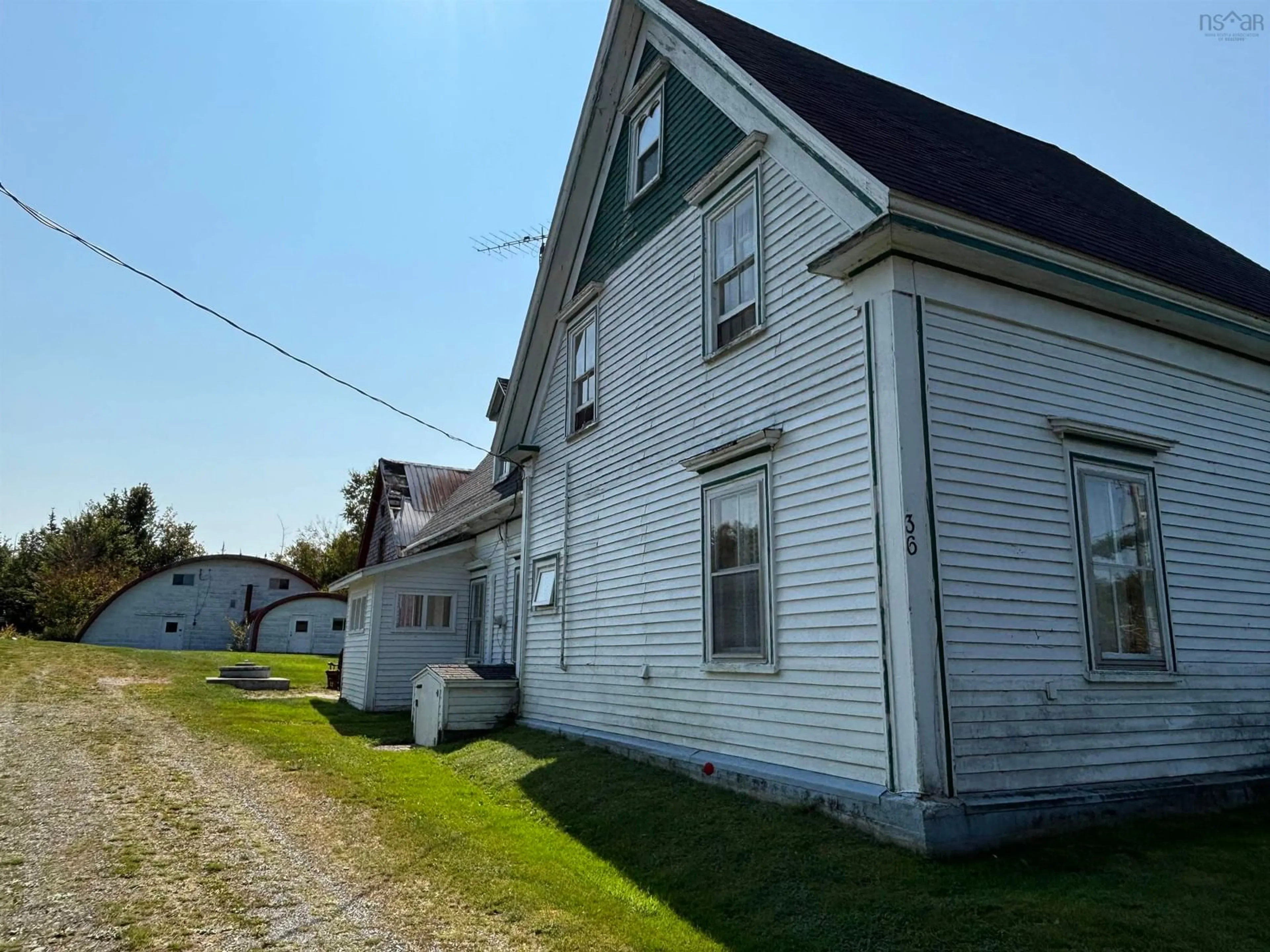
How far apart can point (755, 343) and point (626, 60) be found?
5.96 m

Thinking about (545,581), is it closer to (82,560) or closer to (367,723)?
(367,723)

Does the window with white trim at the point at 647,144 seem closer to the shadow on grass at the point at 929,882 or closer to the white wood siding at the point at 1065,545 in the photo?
the white wood siding at the point at 1065,545

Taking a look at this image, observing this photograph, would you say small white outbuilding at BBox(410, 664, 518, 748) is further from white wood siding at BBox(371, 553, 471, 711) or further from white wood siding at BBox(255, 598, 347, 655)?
white wood siding at BBox(255, 598, 347, 655)

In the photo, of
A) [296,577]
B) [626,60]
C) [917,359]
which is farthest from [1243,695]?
[296,577]

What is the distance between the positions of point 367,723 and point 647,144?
11.7 m

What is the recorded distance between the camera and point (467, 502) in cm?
2067

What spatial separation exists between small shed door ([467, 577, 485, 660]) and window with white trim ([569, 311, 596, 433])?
20.7 feet

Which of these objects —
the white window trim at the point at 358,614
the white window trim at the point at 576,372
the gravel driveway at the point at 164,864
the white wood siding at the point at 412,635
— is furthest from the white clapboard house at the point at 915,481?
the white window trim at the point at 358,614

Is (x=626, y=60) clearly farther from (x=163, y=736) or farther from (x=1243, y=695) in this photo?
(x=163, y=736)

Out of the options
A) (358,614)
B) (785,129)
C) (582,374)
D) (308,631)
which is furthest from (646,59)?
(308,631)

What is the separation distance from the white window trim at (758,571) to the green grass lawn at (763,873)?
45.6 inches

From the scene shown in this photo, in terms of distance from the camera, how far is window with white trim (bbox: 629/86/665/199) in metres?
11.0

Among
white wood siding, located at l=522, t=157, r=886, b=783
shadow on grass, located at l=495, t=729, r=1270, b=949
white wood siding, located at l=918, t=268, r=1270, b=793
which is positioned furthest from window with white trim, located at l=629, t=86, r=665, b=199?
shadow on grass, located at l=495, t=729, r=1270, b=949

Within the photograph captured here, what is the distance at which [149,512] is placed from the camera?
61406 millimetres
